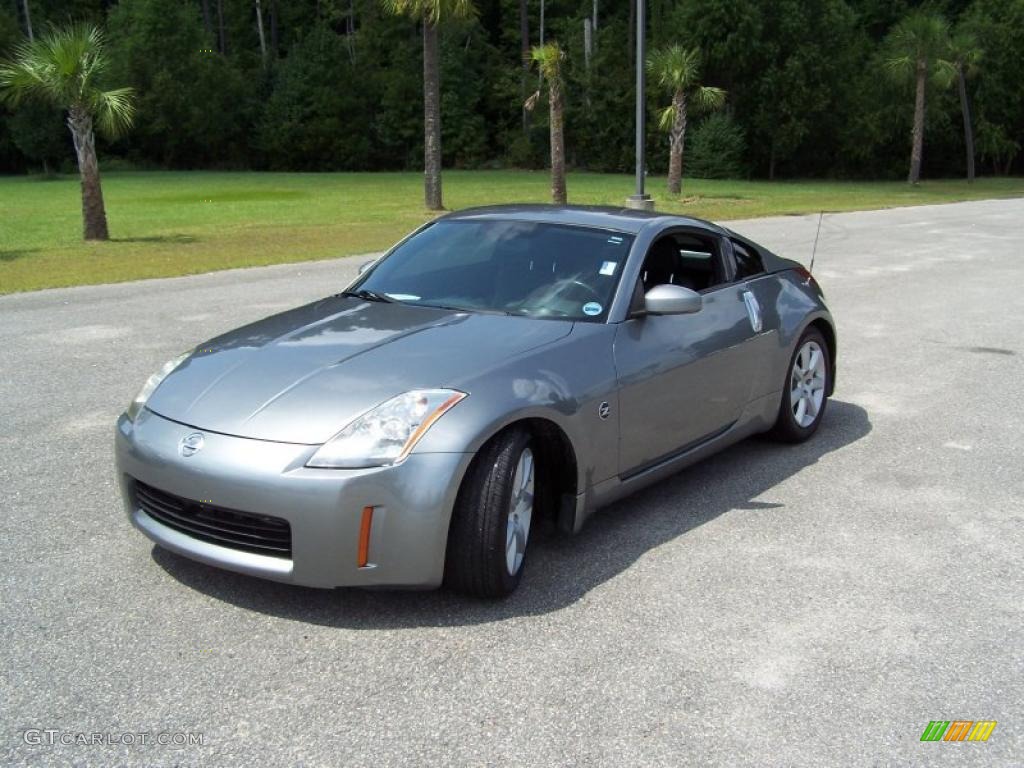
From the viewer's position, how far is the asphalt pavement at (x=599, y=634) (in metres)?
3.20

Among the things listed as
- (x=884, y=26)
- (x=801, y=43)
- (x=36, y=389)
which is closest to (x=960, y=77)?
(x=801, y=43)

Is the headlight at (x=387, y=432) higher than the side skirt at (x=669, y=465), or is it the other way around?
the headlight at (x=387, y=432)

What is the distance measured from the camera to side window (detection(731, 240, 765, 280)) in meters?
6.01

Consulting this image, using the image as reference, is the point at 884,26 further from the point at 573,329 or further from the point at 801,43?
the point at 573,329

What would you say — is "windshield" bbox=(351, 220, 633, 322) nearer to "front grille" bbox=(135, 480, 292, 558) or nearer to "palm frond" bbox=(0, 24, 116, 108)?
"front grille" bbox=(135, 480, 292, 558)

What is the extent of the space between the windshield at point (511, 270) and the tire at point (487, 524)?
103cm

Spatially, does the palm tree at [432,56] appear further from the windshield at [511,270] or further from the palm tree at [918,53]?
the palm tree at [918,53]

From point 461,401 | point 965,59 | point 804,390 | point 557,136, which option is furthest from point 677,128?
point 461,401

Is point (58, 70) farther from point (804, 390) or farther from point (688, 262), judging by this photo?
point (804, 390)

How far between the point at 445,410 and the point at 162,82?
240 ft

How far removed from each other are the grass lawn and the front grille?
36.6ft

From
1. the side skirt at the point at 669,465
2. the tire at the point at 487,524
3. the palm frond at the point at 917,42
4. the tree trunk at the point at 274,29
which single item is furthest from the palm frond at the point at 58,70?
the tree trunk at the point at 274,29

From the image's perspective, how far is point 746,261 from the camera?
612 cm

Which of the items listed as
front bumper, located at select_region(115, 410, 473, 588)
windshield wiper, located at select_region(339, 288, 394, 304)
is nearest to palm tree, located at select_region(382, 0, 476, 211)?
windshield wiper, located at select_region(339, 288, 394, 304)
